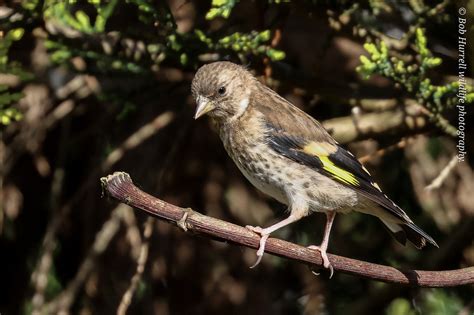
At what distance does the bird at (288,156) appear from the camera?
3990mm

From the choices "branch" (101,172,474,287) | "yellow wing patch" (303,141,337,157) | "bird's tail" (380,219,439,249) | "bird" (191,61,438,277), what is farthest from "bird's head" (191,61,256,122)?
"branch" (101,172,474,287)

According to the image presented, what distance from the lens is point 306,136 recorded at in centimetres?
409

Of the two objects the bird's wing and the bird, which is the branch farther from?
the bird's wing

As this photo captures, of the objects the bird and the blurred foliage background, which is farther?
the blurred foliage background

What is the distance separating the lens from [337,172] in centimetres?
407

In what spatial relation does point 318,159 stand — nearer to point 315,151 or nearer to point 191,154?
point 315,151

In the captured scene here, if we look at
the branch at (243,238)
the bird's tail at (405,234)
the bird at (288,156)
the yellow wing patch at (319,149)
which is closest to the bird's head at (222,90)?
the bird at (288,156)

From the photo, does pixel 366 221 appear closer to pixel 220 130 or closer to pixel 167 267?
pixel 167 267

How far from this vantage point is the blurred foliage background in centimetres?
449

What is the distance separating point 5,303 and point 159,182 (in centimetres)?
163

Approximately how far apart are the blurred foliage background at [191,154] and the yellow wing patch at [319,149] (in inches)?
18.4

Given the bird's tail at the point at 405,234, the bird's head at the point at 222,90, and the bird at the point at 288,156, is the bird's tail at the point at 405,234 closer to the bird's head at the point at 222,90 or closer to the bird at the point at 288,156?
the bird at the point at 288,156

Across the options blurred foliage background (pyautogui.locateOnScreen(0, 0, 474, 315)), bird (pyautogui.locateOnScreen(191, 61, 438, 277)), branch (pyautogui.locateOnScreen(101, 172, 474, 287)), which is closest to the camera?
branch (pyautogui.locateOnScreen(101, 172, 474, 287))

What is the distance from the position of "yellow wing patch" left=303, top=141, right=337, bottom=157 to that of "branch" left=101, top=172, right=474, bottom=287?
764 millimetres
